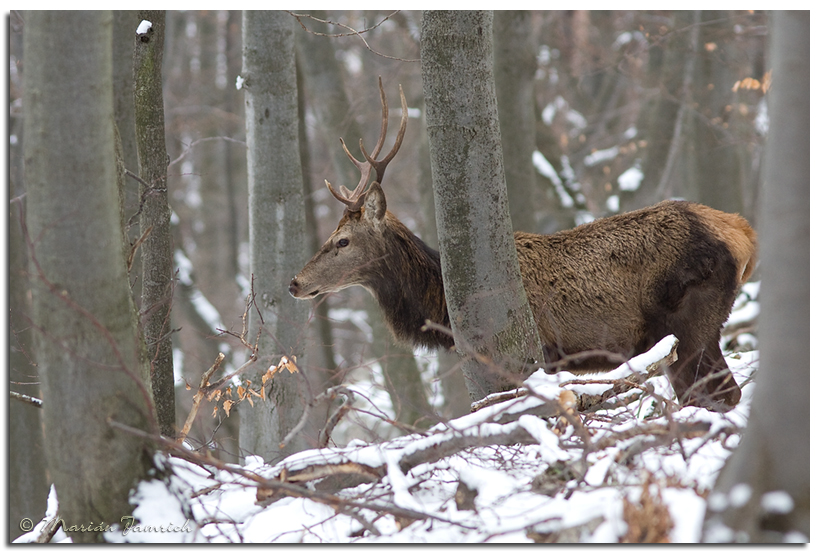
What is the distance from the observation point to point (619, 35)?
16.2 m

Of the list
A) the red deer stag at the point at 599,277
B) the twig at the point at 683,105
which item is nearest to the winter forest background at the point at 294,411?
the red deer stag at the point at 599,277

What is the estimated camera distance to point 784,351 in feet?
8.55

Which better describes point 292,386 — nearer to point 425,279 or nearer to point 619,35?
point 425,279

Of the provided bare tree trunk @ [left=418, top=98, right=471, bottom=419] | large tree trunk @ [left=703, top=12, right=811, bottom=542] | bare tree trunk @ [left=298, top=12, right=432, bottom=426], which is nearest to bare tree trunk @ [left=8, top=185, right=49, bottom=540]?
bare tree trunk @ [left=298, top=12, right=432, bottom=426]

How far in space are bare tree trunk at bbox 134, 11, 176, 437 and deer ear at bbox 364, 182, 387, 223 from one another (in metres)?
1.43

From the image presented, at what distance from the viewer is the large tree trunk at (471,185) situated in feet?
13.7

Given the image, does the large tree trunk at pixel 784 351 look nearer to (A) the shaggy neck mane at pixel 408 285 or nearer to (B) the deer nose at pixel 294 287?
(A) the shaggy neck mane at pixel 408 285

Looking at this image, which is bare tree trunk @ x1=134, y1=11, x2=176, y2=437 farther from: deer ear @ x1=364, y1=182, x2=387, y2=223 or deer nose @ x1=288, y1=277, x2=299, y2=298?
deer ear @ x1=364, y1=182, x2=387, y2=223

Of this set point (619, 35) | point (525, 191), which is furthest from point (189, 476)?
point (619, 35)

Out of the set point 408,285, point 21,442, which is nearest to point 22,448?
point 21,442

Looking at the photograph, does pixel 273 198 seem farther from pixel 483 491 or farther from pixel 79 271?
pixel 483 491

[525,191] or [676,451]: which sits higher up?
[525,191]

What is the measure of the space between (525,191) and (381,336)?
2516mm

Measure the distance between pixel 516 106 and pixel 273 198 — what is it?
3502 millimetres
